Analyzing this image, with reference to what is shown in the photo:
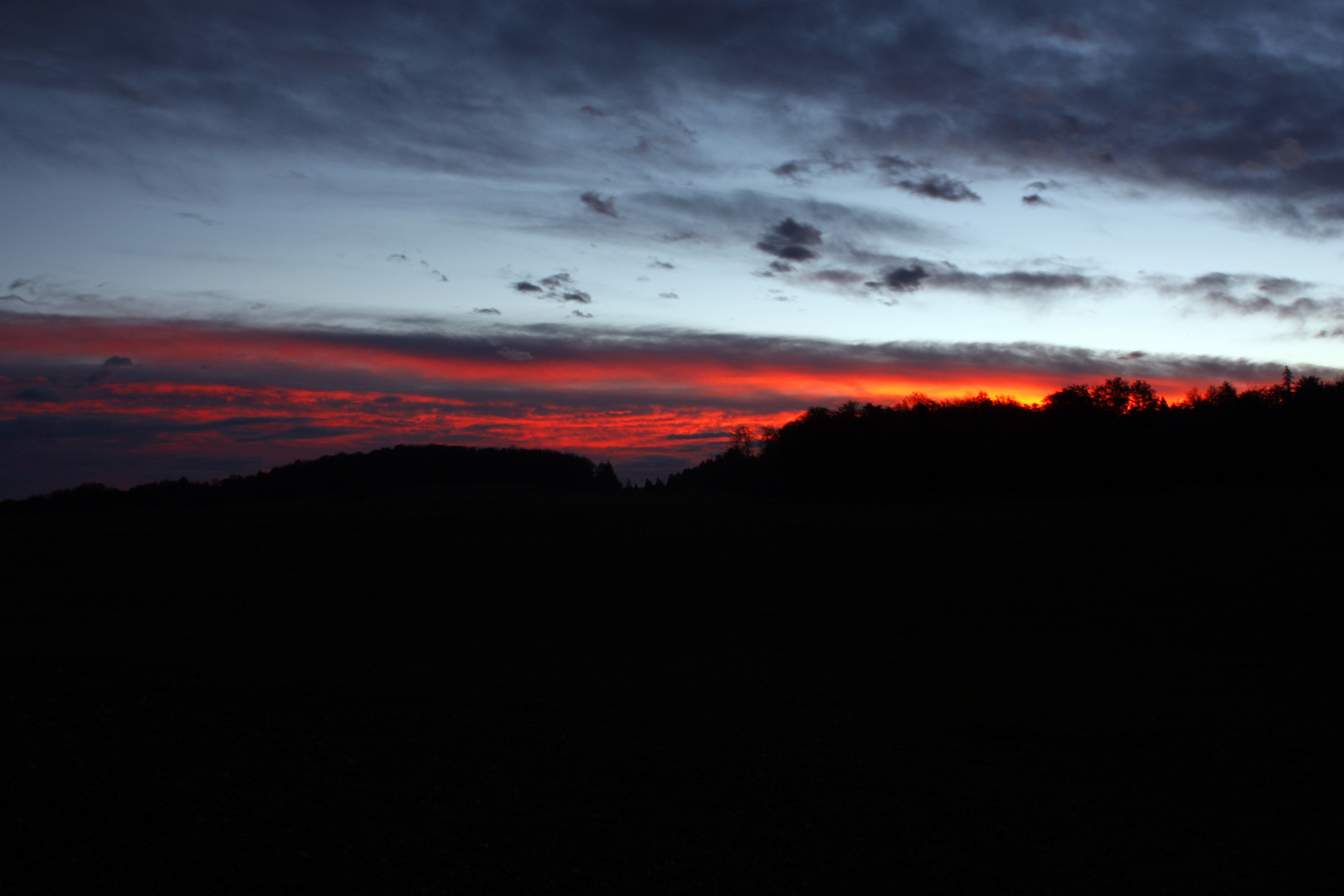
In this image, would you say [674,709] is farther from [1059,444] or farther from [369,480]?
[369,480]

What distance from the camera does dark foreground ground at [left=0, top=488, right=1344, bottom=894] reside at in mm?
6996

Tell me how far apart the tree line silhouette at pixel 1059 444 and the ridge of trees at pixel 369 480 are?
1367 inches

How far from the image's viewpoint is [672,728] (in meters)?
12.4

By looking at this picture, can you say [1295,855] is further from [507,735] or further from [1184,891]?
[507,735]

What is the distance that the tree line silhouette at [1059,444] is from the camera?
7725 cm

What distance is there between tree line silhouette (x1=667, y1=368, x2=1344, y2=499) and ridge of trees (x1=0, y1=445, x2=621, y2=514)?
3473 cm

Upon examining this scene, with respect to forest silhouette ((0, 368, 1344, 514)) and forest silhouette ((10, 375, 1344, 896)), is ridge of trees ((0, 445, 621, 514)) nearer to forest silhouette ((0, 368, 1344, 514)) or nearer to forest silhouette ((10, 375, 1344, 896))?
forest silhouette ((0, 368, 1344, 514))

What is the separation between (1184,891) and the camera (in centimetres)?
702

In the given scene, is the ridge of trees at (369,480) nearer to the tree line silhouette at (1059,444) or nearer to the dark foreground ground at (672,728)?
the tree line silhouette at (1059,444)

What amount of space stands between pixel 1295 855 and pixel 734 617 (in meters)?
18.3

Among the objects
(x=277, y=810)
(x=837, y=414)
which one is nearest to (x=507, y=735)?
(x=277, y=810)

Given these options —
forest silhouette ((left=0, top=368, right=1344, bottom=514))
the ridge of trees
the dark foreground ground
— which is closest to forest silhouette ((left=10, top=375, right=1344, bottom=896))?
the dark foreground ground

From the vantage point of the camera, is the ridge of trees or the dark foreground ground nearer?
the dark foreground ground

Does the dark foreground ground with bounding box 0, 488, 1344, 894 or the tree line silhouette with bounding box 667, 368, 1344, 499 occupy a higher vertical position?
the tree line silhouette with bounding box 667, 368, 1344, 499
